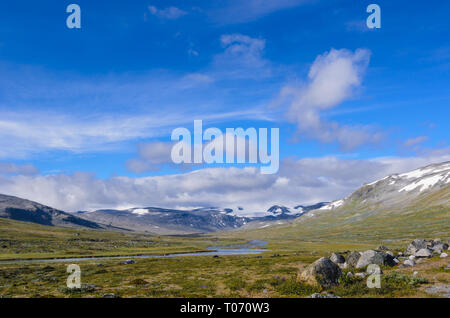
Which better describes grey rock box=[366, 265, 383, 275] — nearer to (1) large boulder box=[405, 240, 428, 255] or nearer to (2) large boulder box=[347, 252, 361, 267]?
(2) large boulder box=[347, 252, 361, 267]

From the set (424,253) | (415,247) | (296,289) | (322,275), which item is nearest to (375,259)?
(424,253)

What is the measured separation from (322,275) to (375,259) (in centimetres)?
1660

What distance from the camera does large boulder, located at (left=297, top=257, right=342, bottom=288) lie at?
34.4 metres

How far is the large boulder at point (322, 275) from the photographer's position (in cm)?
3441

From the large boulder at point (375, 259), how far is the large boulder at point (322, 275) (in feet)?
38.9

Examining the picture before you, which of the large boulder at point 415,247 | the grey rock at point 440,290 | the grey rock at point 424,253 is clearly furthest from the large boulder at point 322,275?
the large boulder at point 415,247

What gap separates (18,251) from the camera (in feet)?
393

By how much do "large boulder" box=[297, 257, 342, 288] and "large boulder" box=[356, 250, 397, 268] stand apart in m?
11.8

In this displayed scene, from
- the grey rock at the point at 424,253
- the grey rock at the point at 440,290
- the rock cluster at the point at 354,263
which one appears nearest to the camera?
the grey rock at the point at 440,290

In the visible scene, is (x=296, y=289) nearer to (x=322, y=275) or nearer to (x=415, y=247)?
(x=322, y=275)

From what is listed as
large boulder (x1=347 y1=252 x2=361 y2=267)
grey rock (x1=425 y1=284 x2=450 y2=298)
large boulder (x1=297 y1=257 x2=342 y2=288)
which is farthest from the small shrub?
large boulder (x1=347 y1=252 x2=361 y2=267)

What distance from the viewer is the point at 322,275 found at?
34.9 m

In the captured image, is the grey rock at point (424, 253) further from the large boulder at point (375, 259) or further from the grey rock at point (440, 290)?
the grey rock at point (440, 290)
